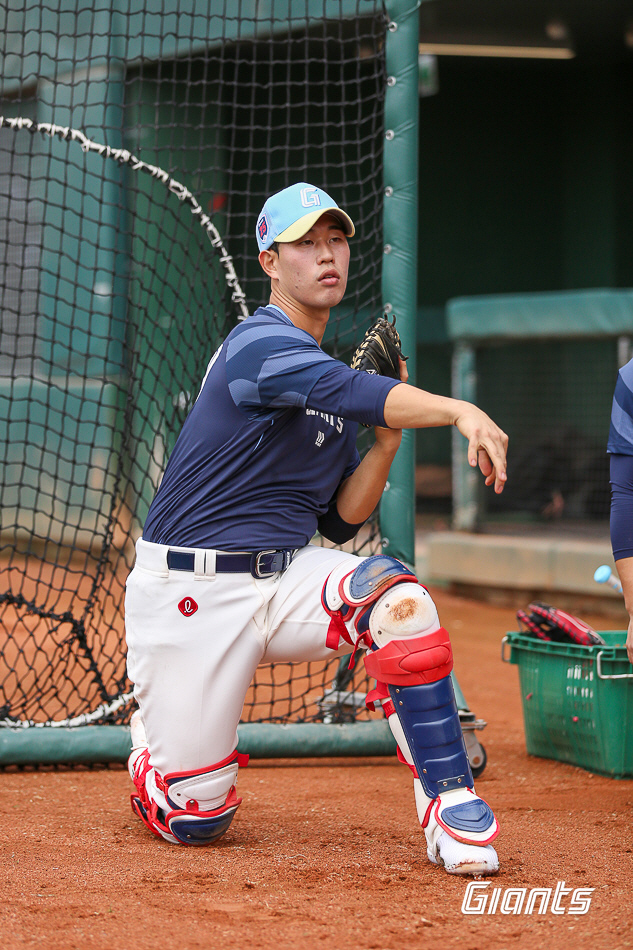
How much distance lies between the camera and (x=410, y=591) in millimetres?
2924

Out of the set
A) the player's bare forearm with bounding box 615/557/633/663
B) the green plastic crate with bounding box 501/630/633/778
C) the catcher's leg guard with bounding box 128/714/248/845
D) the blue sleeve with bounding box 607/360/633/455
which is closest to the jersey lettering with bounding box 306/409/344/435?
the blue sleeve with bounding box 607/360/633/455

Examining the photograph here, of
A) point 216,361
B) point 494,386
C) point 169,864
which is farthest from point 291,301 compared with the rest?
point 494,386

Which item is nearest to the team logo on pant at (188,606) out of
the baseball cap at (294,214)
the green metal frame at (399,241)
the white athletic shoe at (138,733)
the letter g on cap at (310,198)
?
the white athletic shoe at (138,733)

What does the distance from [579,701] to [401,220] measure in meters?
2.09

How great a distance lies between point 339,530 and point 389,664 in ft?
2.47

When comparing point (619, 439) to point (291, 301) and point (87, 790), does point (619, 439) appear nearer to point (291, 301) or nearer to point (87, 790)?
point (291, 301)

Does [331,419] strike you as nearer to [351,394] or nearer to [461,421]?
[351,394]

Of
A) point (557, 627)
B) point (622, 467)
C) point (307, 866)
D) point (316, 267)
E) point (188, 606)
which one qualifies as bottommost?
point (307, 866)

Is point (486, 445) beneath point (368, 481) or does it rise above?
above

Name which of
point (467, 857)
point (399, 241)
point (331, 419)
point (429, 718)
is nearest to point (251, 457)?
point (331, 419)

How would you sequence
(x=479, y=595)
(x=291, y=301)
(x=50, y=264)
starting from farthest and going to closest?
(x=50, y=264) < (x=479, y=595) < (x=291, y=301)

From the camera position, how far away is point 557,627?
14.5 ft

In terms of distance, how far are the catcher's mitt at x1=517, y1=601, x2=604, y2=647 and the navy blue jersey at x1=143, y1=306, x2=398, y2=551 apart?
1.47m

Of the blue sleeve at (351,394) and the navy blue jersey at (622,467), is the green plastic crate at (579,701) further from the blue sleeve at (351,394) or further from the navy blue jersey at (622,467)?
the blue sleeve at (351,394)
